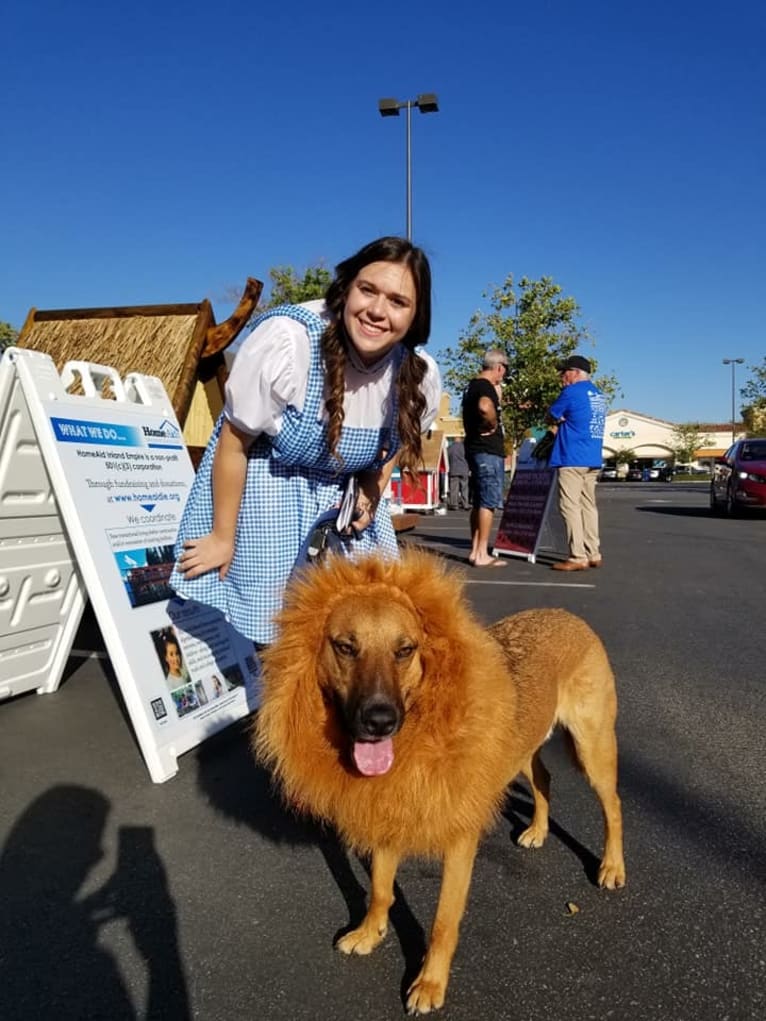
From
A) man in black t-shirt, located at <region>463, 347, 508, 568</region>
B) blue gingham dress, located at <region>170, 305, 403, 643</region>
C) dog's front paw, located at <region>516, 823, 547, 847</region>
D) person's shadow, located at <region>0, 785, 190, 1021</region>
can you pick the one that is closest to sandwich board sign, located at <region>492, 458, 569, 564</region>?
man in black t-shirt, located at <region>463, 347, 508, 568</region>

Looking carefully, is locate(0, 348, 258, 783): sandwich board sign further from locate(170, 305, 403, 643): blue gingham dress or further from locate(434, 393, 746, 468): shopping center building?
locate(434, 393, 746, 468): shopping center building

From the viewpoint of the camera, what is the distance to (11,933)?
7.57 ft

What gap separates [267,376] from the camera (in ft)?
7.63

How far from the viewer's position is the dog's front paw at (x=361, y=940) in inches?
89.9

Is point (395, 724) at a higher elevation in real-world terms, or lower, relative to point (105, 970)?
higher

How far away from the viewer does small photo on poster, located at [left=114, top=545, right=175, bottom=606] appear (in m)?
3.43

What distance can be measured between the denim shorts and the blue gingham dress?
6.05 m

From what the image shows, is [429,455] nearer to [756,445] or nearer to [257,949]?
[756,445]

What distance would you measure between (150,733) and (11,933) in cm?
105

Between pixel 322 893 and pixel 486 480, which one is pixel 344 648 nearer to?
pixel 322 893

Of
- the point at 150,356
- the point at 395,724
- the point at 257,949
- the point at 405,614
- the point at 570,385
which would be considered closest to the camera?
the point at 395,724

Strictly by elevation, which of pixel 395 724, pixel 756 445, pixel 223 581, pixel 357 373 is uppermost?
pixel 357 373

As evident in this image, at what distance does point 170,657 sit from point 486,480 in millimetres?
5819

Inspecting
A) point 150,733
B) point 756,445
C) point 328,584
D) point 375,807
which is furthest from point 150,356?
point 756,445
